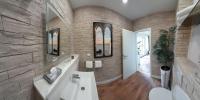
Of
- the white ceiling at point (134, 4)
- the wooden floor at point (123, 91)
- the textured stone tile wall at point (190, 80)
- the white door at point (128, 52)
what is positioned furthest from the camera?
the white door at point (128, 52)

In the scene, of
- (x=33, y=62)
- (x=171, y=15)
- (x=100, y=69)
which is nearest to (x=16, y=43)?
(x=33, y=62)

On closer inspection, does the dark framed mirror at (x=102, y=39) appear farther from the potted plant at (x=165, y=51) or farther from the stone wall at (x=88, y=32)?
the potted plant at (x=165, y=51)

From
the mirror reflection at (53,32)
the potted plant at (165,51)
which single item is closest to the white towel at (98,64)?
the mirror reflection at (53,32)

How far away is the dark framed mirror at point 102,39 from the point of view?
3178 mm

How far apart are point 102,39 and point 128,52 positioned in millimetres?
1314

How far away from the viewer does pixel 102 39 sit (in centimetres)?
328

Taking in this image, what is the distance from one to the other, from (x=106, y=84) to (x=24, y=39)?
9.57ft

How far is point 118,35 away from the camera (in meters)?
3.76

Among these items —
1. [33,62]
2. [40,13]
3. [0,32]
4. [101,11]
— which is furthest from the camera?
[101,11]

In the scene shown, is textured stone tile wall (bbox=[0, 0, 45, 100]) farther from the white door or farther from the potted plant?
the potted plant

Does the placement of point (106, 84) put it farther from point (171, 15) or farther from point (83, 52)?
point (171, 15)

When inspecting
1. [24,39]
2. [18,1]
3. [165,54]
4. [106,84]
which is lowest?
[106,84]

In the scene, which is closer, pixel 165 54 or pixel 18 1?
pixel 18 1

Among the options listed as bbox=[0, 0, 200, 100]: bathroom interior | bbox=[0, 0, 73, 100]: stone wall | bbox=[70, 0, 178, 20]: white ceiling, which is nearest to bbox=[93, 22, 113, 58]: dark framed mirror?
bbox=[0, 0, 200, 100]: bathroom interior
